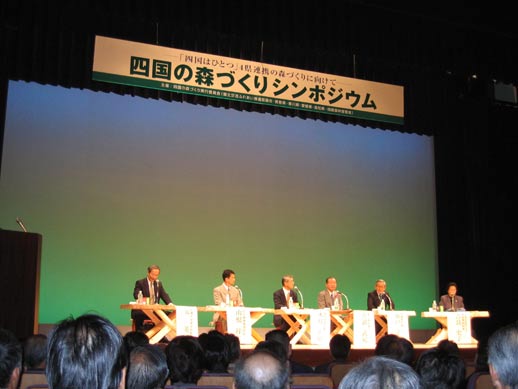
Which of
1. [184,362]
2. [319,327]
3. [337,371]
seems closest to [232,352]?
[337,371]

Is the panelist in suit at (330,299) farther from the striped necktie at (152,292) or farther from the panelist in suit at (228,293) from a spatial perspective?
the striped necktie at (152,292)

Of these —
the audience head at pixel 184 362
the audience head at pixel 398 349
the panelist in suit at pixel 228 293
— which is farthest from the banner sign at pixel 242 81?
the audience head at pixel 184 362

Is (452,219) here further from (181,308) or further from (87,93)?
(87,93)

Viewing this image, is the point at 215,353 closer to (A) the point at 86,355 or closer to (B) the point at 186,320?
(A) the point at 86,355

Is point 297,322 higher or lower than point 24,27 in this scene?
lower

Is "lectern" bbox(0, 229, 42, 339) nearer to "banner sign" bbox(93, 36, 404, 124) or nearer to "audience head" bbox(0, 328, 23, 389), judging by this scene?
"banner sign" bbox(93, 36, 404, 124)

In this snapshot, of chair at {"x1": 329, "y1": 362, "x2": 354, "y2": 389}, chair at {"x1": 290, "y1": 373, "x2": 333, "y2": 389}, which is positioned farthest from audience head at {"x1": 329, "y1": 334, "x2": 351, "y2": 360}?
chair at {"x1": 290, "y1": 373, "x2": 333, "y2": 389}

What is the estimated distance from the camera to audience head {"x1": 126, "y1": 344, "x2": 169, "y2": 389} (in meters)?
1.92

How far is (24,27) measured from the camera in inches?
279

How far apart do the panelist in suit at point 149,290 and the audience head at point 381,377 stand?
631 centimetres

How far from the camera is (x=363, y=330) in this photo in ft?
24.7

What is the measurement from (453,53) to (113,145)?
15.3 ft

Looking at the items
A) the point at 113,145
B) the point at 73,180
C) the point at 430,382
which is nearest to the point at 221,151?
the point at 113,145

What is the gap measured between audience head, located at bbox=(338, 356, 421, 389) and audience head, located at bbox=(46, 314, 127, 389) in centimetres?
43
